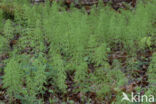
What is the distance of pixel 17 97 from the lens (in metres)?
3.78

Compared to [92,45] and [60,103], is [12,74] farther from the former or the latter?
[92,45]

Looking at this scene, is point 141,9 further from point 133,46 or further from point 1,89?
point 1,89

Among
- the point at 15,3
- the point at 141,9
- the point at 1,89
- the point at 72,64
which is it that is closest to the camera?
the point at 1,89

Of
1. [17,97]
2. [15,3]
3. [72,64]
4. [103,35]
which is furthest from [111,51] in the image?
[15,3]

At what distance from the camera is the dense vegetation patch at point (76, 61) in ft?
12.5

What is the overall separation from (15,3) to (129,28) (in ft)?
12.7

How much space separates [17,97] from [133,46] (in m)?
2.80

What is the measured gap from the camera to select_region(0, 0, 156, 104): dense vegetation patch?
3822mm

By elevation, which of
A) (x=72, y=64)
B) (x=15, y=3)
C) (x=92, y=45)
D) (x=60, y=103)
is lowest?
(x=60, y=103)

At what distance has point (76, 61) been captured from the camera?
444cm

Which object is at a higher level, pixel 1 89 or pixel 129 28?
pixel 129 28

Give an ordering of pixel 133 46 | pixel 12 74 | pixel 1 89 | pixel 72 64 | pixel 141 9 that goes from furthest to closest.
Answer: pixel 141 9 < pixel 133 46 < pixel 72 64 < pixel 1 89 < pixel 12 74

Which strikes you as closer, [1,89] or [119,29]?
[1,89]

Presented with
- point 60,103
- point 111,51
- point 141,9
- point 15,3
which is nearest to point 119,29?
point 111,51
